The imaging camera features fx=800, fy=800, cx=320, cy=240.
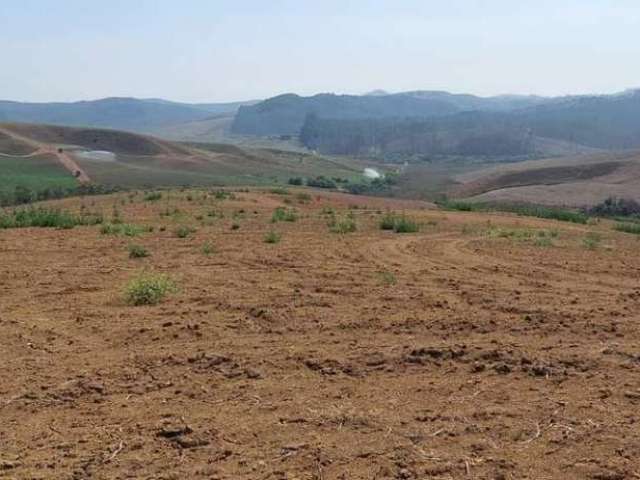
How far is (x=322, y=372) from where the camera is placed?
6.89 m

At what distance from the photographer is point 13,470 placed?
16.5 ft

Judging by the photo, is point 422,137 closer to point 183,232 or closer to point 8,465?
point 183,232

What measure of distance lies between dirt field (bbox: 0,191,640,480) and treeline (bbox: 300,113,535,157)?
5208 inches

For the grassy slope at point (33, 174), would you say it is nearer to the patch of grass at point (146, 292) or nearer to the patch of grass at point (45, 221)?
the patch of grass at point (45, 221)

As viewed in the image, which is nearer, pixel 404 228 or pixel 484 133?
pixel 404 228

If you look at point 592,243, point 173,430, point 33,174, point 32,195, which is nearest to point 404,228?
point 592,243

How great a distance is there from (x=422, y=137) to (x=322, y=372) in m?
153

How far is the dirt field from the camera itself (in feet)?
17.0

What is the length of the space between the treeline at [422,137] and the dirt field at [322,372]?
434 feet

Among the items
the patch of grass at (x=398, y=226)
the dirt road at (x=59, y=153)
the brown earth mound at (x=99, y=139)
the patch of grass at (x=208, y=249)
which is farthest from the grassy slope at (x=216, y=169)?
the patch of grass at (x=208, y=249)

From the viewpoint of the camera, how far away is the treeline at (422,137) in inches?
5689

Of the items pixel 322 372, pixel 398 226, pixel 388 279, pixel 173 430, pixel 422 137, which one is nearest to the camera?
pixel 173 430

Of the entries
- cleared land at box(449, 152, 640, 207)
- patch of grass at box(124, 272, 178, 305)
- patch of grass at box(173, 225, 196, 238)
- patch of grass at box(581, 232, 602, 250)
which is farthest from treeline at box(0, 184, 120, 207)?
patch of grass at box(124, 272, 178, 305)

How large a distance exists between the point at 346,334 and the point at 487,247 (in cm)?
839
